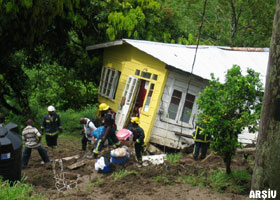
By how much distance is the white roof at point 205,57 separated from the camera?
1255 cm

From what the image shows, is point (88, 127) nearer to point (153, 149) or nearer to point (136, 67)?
point (153, 149)

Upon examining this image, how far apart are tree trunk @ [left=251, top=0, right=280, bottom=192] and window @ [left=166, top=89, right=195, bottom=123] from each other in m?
7.52

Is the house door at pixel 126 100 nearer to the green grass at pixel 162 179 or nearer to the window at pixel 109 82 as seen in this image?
the window at pixel 109 82

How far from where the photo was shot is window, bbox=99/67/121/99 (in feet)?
49.9

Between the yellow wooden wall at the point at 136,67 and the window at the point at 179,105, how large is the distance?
1.46 feet

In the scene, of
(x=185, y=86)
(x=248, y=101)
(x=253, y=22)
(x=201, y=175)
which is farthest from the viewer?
(x=253, y=22)

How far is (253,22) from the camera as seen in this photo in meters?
25.0

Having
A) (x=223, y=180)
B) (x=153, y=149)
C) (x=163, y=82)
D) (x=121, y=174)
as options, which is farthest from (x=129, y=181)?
(x=163, y=82)

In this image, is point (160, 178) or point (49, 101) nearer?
point (160, 178)

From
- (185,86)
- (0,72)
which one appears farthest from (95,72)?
(185,86)

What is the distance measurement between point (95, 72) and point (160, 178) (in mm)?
8628

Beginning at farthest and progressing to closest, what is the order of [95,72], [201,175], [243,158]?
[95,72], [243,158], [201,175]

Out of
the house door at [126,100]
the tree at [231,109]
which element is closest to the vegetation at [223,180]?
the tree at [231,109]

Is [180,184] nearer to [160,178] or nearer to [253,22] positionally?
[160,178]
